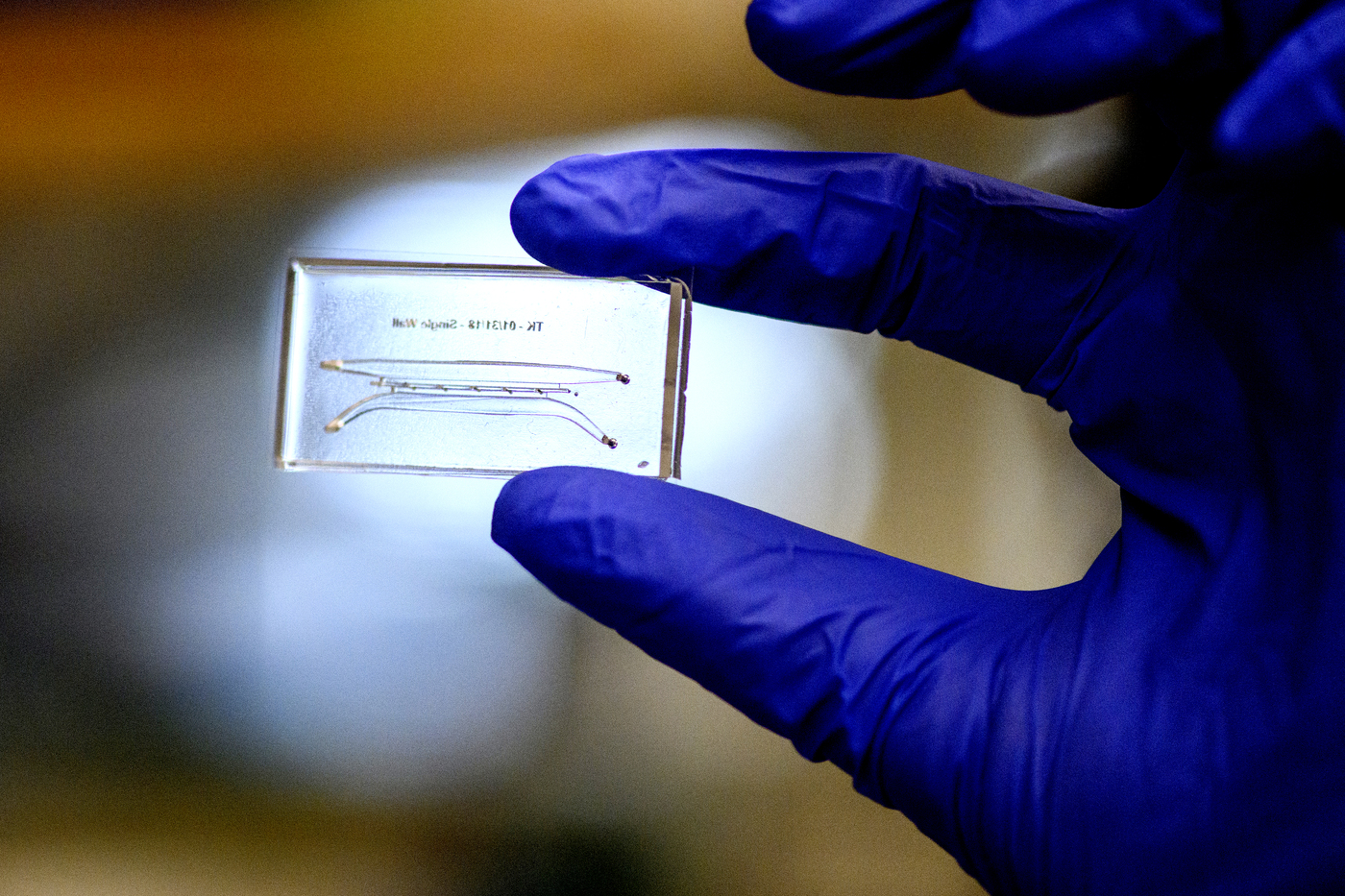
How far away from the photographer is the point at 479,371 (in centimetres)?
65

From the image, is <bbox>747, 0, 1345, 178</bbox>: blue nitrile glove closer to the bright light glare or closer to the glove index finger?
the glove index finger

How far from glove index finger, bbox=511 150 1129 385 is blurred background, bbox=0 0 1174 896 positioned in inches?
5.7

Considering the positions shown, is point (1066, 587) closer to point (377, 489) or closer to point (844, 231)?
point (844, 231)

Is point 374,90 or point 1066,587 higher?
point 374,90

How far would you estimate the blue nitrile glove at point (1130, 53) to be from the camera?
416mm

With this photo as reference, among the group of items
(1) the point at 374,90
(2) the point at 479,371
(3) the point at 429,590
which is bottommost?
Result: (3) the point at 429,590

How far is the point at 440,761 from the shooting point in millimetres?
774

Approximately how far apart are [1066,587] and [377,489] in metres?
0.64

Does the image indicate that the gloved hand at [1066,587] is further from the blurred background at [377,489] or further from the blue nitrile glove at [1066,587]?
the blurred background at [377,489]

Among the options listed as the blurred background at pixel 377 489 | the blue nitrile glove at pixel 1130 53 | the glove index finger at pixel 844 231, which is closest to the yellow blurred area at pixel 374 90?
the blurred background at pixel 377 489

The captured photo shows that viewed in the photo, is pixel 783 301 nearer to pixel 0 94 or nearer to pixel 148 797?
pixel 148 797

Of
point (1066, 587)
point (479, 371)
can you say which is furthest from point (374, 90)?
point (1066, 587)

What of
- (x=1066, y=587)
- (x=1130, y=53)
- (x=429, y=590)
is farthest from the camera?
(x=429, y=590)

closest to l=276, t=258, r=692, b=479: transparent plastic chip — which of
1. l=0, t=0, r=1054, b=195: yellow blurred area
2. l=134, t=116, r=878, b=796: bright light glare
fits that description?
l=134, t=116, r=878, b=796: bright light glare
